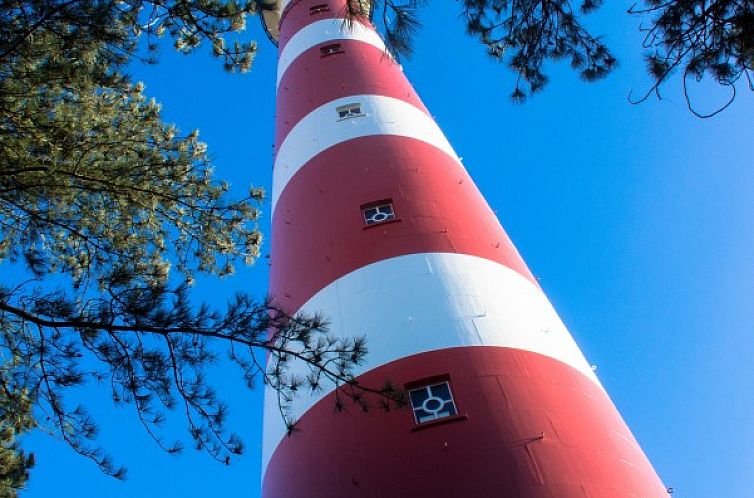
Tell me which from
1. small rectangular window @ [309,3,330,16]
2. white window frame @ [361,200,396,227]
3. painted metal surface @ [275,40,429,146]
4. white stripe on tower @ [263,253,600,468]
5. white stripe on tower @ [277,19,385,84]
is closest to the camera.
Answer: white stripe on tower @ [263,253,600,468]

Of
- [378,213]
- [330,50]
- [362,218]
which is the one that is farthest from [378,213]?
[330,50]

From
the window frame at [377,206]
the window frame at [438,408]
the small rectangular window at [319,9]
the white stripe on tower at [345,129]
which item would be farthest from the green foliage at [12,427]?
the small rectangular window at [319,9]

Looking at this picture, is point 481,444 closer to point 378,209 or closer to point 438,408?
point 438,408

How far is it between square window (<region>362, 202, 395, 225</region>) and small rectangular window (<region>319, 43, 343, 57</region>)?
596 centimetres

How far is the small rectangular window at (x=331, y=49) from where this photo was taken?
13992mm

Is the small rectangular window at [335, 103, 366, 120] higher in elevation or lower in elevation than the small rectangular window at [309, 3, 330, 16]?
lower

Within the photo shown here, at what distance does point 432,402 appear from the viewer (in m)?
6.43

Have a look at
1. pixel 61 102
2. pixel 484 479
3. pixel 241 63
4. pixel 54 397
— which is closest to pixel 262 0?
pixel 241 63

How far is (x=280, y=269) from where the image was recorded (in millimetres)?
9594

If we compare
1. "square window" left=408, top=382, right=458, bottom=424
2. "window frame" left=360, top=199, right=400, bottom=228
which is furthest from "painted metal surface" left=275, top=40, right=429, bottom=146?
"square window" left=408, top=382, right=458, bottom=424

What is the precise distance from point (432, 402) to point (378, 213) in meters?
3.28

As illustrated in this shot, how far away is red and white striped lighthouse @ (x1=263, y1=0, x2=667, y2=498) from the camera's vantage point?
589 cm

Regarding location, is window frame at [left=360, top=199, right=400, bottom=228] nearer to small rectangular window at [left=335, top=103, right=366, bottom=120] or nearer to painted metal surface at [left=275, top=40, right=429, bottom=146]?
small rectangular window at [left=335, top=103, right=366, bottom=120]

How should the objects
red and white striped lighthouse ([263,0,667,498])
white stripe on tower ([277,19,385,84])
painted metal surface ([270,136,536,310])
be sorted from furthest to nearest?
white stripe on tower ([277,19,385,84]) → painted metal surface ([270,136,536,310]) → red and white striped lighthouse ([263,0,667,498])
